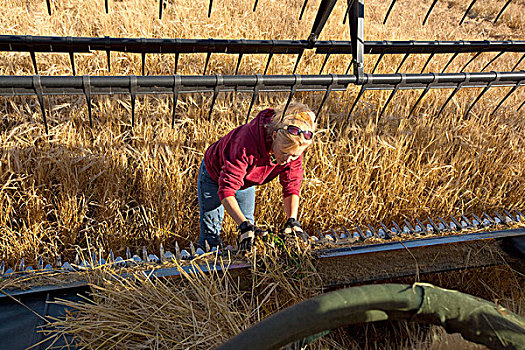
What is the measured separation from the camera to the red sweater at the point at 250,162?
78.4 inches

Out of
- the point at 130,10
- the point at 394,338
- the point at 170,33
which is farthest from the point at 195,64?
the point at 394,338

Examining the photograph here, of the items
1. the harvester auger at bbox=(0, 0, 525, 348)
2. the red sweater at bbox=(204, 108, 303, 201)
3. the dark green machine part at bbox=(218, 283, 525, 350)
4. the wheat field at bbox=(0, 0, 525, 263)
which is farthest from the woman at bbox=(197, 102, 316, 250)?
the dark green machine part at bbox=(218, 283, 525, 350)

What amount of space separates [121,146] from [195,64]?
3.11ft

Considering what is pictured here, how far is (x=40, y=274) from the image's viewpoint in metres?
Answer: 1.73

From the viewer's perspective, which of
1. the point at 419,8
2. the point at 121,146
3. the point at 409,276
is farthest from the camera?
the point at 419,8

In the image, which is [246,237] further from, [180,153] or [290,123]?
[180,153]

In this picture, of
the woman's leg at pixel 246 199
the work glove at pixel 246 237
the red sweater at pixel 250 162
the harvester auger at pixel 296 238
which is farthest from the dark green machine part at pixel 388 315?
the woman's leg at pixel 246 199

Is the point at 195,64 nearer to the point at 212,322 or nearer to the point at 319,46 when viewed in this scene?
the point at 319,46

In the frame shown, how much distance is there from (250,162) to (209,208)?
1.72ft

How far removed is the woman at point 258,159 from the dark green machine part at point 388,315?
1.04 meters

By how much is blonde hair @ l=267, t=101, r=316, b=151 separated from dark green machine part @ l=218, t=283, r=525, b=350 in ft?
3.37

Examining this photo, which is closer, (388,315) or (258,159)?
(388,315)

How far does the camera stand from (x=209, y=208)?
2.43 metres

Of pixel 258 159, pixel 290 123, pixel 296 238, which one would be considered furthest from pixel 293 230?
pixel 290 123
